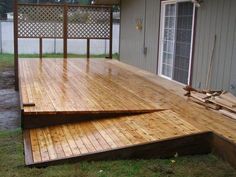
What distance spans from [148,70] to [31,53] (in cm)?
941

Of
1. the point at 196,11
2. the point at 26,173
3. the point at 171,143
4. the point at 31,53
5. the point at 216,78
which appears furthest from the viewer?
the point at 31,53

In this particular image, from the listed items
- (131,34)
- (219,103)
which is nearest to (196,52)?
(219,103)

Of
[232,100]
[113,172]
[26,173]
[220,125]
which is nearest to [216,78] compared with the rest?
[232,100]

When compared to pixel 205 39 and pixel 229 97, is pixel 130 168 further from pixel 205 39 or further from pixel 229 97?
pixel 205 39

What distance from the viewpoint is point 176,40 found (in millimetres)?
7215

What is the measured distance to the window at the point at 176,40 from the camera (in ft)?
21.9

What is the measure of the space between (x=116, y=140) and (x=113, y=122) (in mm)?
634

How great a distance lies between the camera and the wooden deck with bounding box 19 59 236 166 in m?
3.70

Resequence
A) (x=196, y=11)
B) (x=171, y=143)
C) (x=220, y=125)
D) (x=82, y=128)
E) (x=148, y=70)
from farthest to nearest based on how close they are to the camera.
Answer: (x=148, y=70) < (x=196, y=11) < (x=82, y=128) < (x=220, y=125) < (x=171, y=143)

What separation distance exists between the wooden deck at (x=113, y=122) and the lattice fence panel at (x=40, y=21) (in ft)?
12.4

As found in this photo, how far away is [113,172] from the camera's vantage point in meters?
3.40

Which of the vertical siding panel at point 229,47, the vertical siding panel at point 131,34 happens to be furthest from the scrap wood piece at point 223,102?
the vertical siding panel at point 131,34

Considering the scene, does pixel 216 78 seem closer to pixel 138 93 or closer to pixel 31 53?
pixel 138 93

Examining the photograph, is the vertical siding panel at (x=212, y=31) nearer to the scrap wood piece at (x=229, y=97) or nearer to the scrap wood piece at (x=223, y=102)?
the scrap wood piece at (x=229, y=97)
